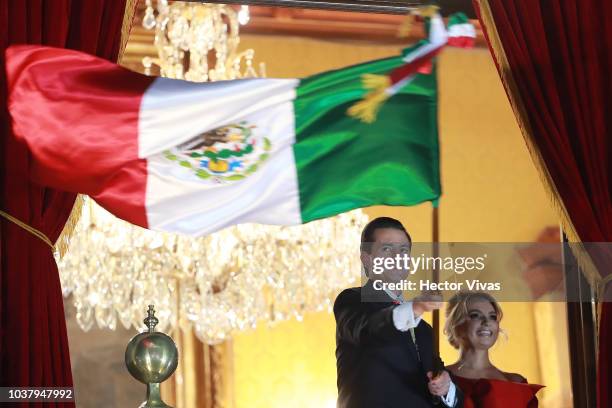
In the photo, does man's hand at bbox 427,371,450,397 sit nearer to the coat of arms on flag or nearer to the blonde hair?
the blonde hair

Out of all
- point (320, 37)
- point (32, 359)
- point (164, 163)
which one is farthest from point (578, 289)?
point (320, 37)

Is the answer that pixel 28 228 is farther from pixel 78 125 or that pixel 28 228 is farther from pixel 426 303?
pixel 426 303

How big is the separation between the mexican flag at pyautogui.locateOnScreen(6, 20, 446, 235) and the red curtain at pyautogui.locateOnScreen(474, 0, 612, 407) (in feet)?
2.92

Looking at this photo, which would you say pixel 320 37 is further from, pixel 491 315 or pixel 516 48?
pixel 491 315

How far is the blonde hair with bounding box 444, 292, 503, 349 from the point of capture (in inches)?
183

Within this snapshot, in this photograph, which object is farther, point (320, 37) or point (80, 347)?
point (320, 37)

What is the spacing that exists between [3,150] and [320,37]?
13.0 ft

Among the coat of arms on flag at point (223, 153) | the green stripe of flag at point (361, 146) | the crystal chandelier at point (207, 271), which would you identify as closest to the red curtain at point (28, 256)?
the coat of arms on flag at point (223, 153)

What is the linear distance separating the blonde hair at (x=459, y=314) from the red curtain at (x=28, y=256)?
1.57 metres

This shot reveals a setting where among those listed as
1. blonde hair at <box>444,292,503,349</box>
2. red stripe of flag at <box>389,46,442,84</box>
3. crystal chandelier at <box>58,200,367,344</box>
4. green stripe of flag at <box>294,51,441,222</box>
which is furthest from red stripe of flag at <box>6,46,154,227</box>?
crystal chandelier at <box>58,200,367,344</box>

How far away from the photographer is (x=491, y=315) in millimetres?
4629

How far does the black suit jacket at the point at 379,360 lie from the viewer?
421cm

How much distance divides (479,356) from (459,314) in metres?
0.19

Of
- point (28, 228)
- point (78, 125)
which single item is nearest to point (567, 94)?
point (78, 125)
